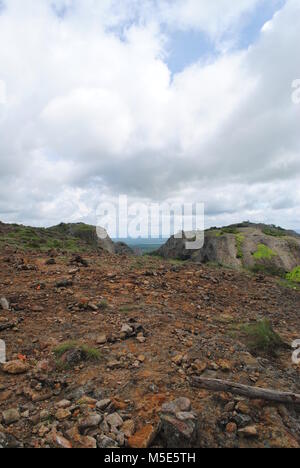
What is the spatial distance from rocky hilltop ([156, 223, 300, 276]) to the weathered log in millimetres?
12082

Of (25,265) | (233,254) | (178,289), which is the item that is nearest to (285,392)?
(178,289)

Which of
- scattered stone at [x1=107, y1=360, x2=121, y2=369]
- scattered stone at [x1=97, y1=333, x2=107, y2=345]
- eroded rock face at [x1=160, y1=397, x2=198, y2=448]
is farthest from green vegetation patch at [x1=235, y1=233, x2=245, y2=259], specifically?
eroded rock face at [x1=160, y1=397, x2=198, y2=448]

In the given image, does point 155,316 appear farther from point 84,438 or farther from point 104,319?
point 84,438

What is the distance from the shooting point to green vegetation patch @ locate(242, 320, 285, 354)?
17.7ft

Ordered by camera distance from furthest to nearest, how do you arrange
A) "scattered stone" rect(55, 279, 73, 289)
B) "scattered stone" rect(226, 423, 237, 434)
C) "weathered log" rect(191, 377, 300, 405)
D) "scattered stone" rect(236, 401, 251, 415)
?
"scattered stone" rect(55, 279, 73, 289), "weathered log" rect(191, 377, 300, 405), "scattered stone" rect(236, 401, 251, 415), "scattered stone" rect(226, 423, 237, 434)

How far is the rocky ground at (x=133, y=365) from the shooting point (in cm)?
314

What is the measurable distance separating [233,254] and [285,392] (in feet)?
46.7

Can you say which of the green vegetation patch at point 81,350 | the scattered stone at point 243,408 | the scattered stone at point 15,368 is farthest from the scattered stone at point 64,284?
the scattered stone at point 243,408

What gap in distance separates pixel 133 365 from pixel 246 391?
5.64ft

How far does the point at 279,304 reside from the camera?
28.2 feet

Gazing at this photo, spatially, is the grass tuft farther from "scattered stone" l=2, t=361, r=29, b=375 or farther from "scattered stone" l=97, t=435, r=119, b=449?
"scattered stone" l=97, t=435, r=119, b=449

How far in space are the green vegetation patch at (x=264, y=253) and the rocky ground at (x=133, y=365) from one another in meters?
8.18

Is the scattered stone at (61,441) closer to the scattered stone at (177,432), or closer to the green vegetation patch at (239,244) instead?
the scattered stone at (177,432)

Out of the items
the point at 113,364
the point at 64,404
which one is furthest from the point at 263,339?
the point at 64,404
